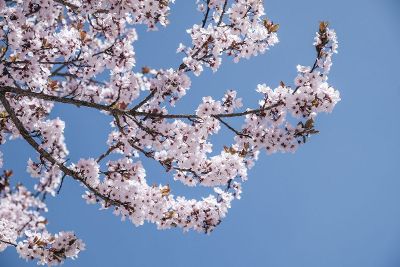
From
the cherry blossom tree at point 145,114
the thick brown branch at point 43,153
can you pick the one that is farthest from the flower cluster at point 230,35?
the thick brown branch at point 43,153

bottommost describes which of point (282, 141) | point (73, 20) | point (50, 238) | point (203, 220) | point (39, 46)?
point (50, 238)

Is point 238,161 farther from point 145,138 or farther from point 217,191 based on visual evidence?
point 145,138

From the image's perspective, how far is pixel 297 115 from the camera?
5.88 m

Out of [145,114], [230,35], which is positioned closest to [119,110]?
[145,114]

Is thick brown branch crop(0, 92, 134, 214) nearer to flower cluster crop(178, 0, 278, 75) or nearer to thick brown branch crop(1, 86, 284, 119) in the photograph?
thick brown branch crop(1, 86, 284, 119)

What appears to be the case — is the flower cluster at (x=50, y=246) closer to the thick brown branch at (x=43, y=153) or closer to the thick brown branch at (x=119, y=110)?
the thick brown branch at (x=43, y=153)

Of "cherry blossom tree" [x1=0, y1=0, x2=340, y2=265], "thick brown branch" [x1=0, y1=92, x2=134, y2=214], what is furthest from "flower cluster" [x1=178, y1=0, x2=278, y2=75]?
"thick brown branch" [x1=0, y1=92, x2=134, y2=214]

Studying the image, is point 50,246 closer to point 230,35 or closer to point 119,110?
point 119,110

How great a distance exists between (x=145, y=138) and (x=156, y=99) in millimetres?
899

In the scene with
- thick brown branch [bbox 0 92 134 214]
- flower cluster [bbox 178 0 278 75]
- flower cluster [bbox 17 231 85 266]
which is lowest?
flower cluster [bbox 17 231 85 266]

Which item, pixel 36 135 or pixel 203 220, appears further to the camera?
pixel 203 220

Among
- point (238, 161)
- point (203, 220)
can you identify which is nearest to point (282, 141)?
point (238, 161)

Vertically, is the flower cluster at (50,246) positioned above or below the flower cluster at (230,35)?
below

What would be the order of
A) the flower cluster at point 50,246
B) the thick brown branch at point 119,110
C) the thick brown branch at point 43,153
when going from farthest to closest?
the flower cluster at point 50,246
the thick brown branch at point 43,153
the thick brown branch at point 119,110
